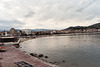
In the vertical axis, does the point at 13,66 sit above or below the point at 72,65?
above

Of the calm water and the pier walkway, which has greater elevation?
the pier walkway

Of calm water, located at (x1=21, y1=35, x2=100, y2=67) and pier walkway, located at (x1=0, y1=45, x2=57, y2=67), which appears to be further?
calm water, located at (x1=21, y1=35, x2=100, y2=67)

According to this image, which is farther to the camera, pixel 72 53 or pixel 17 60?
pixel 72 53

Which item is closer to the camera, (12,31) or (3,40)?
(3,40)

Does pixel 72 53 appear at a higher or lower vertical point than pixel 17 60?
lower

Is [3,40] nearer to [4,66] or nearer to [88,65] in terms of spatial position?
[4,66]

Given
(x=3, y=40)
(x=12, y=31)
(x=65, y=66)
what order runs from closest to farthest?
(x=65, y=66) → (x=3, y=40) → (x=12, y=31)

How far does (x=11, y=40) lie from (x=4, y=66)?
3762cm

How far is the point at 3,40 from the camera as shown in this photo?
46531mm

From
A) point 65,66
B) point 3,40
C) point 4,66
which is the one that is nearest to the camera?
point 4,66

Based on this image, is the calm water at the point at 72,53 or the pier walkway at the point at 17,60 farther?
the calm water at the point at 72,53

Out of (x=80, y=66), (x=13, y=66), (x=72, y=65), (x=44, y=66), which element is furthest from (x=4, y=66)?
(x=80, y=66)

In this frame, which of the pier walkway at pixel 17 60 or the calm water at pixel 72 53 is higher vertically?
the pier walkway at pixel 17 60

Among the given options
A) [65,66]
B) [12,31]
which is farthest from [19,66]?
[12,31]
